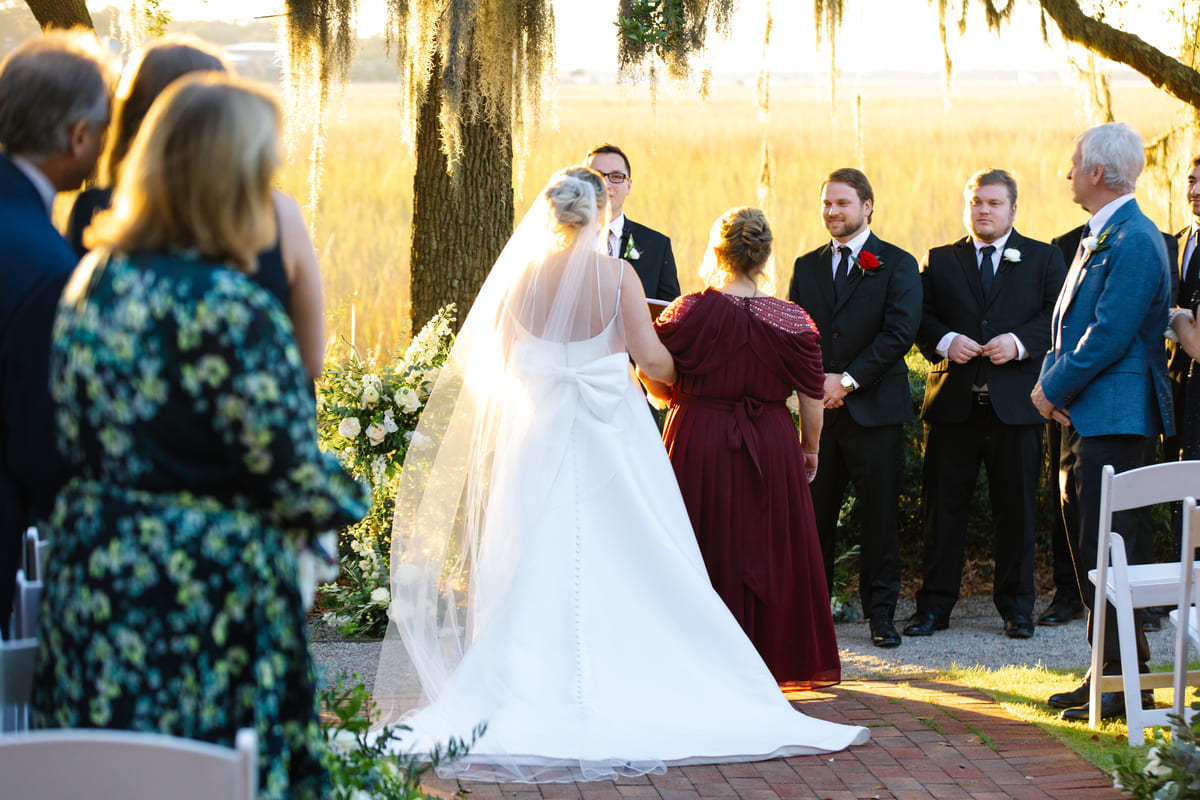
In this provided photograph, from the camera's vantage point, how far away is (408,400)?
525 centimetres

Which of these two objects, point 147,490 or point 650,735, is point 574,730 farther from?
point 147,490

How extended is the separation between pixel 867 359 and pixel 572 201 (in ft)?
5.94

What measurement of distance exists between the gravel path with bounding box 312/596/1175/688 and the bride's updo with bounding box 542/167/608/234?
194 centimetres

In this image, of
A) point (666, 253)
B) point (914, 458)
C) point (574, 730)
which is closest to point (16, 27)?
point (666, 253)

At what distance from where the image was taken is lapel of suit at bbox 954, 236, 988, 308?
5.40 meters

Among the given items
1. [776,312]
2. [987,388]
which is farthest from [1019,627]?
[776,312]

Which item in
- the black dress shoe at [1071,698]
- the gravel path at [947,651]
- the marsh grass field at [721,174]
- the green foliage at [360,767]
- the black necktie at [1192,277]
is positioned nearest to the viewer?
the green foliage at [360,767]

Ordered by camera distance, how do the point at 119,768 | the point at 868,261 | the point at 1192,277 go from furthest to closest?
the point at 868,261 → the point at 1192,277 → the point at 119,768

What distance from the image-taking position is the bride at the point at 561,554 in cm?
383

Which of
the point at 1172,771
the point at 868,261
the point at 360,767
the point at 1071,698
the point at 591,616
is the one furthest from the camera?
the point at 868,261

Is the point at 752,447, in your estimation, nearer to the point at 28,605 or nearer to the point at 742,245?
the point at 742,245

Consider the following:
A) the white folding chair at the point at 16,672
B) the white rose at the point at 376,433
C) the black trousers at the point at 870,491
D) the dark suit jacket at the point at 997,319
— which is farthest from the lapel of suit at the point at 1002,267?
the white folding chair at the point at 16,672

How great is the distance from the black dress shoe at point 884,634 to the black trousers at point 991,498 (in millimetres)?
313

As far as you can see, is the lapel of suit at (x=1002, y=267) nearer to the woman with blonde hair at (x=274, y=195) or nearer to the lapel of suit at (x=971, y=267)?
the lapel of suit at (x=971, y=267)
